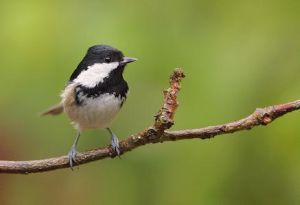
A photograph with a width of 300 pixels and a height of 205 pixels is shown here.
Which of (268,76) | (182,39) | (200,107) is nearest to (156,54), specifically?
(182,39)

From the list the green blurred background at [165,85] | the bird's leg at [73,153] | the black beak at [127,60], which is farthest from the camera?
the black beak at [127,60]

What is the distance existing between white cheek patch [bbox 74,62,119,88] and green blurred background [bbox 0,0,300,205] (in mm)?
171

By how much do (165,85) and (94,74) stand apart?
307 millimetres

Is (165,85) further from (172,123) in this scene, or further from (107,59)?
(172,123)

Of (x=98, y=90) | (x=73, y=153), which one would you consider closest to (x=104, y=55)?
(x=98, y=90)

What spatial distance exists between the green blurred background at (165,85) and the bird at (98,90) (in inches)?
3.2

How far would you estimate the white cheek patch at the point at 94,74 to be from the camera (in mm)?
1977

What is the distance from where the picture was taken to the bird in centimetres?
198

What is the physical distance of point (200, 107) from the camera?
1605 millimetres

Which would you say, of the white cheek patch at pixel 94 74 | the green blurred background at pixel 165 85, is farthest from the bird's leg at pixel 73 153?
the white cheek patch at pixel 94 74

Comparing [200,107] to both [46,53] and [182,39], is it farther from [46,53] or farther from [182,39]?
[46,53]

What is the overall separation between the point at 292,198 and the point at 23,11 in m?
0.97

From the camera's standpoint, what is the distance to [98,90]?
6.59 ft

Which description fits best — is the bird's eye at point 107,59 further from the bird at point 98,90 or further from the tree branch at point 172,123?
the tree branch at point 172,123
